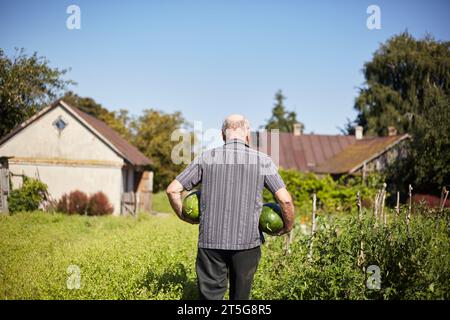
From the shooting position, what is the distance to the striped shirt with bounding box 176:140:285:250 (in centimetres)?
406

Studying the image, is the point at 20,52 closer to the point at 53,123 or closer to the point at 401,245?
the point at 401,245

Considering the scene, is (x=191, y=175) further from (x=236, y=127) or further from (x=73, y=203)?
(x=73, y=203)

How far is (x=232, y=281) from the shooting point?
418 centimetres

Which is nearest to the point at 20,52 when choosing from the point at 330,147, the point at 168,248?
the point at 168,248

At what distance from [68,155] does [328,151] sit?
20.6 meters

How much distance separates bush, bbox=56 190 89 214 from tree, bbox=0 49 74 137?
6681 mm

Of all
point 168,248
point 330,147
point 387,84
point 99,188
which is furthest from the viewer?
point 387,84

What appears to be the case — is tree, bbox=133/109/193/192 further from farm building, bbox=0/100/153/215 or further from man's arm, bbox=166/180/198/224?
man's arm, bbox=166/180/198/224

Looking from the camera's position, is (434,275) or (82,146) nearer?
(434,275)

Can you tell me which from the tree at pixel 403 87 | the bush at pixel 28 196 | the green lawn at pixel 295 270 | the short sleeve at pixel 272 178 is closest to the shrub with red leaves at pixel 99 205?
the bush at pixel 28 196

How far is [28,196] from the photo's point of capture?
18219mm

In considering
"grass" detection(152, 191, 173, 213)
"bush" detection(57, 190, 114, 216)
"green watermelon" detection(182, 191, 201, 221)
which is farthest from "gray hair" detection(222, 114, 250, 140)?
"grass" detection(152, 191, 173, 213)

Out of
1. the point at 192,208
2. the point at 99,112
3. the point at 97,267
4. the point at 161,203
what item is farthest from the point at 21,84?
the point at 99,112

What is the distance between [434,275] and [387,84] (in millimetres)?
40973
